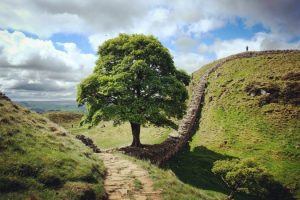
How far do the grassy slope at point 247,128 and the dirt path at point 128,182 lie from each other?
919 centimetres

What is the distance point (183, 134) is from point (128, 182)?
26.8 meters

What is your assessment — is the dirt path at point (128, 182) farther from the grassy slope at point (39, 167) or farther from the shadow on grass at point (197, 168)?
the shadow on grass at point (197, 168)

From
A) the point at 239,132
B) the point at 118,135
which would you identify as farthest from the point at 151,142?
the point at 239,132

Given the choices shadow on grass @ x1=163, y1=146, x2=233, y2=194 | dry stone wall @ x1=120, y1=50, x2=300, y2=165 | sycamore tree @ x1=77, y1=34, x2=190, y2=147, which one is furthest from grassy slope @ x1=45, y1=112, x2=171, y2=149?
sycamore tree @ x1=77, y1=34, x2=190, y2=147

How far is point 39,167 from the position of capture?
14.7 meters

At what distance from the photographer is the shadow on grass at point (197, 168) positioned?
2881 centimetres

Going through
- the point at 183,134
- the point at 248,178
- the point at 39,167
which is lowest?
the point at 248,178

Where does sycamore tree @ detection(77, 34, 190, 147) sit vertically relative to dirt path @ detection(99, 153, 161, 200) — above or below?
above

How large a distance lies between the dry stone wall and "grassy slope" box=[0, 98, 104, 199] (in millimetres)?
9872

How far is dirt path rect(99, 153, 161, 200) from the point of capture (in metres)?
15.8

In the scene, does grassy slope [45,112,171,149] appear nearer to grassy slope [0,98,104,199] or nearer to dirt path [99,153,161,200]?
dirt path [99,153,161,200]

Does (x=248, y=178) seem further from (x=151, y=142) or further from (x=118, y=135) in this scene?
(x=118, y=135)

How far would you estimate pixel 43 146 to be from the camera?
58.6 feet

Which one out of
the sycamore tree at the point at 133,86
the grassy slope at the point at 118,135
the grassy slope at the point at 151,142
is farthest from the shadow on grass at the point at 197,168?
the grassy slope at the point at 118,135
